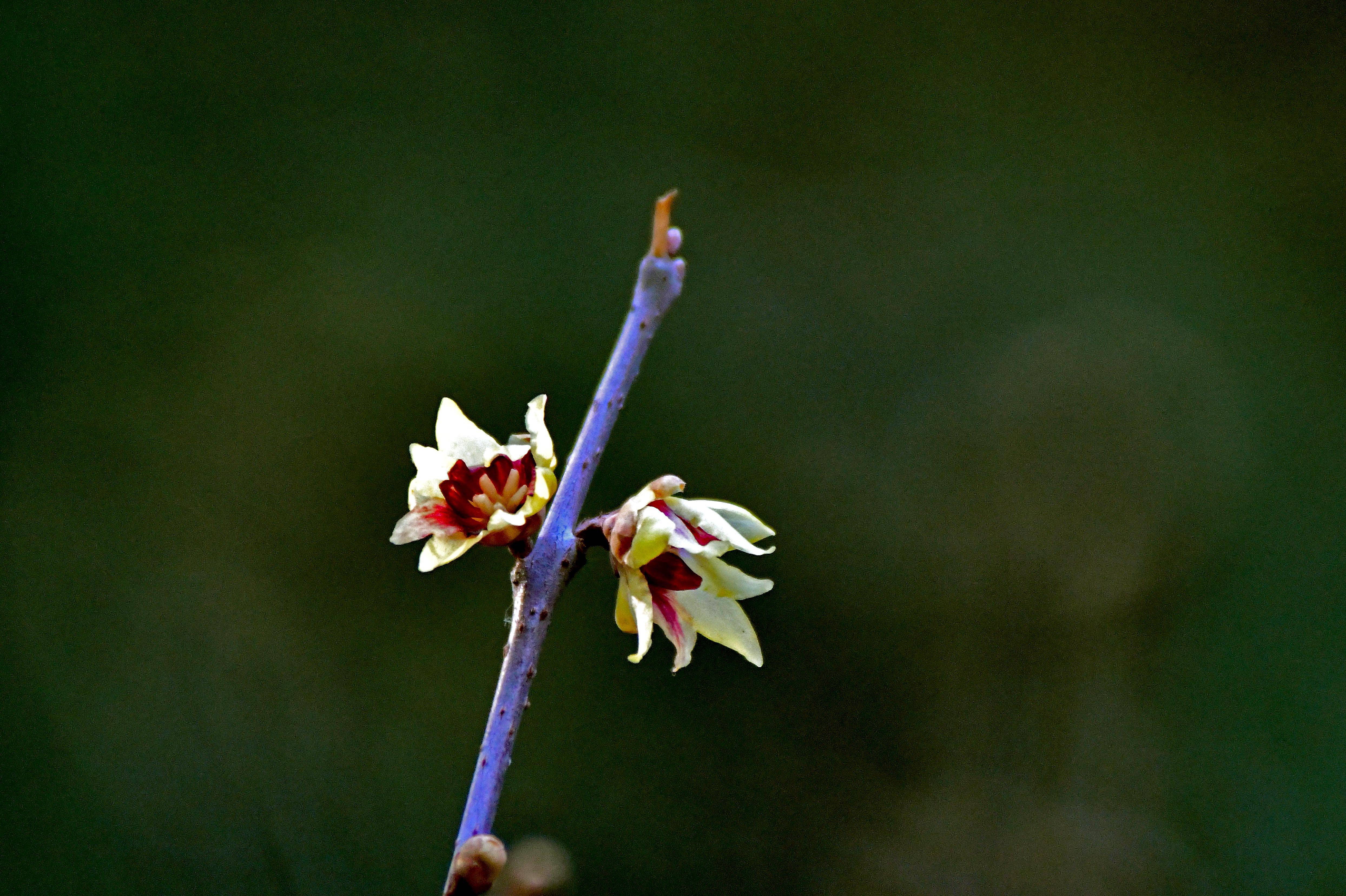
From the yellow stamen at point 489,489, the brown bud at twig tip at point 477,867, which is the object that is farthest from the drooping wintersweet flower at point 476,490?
the brown bud at twig tip at point 477,867

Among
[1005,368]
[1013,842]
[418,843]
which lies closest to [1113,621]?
[1013,842]

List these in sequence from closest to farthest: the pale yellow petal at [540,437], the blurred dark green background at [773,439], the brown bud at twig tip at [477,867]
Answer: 1. the brown bud at twig tip at [477,867]
2. the pale yellow petal at [540,437]
3. the blurred dark green background at [773,439]

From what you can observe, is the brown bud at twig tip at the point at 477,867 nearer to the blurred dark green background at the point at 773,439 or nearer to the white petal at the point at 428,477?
the white petal at the point at 428,477

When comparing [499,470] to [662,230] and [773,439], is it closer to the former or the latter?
[662,230]

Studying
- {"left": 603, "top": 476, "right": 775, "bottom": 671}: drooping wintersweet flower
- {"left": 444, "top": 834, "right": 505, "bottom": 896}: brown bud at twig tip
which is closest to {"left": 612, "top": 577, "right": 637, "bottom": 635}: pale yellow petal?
{"left": 603, "top": 476, "right": 775, "bottom": 671}: drooping wintersweet flower

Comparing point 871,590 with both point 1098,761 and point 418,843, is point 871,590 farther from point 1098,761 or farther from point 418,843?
point 418,843

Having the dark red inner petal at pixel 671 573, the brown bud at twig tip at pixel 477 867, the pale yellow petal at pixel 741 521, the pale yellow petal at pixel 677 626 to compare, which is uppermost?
the pale yellow petal at pixel 741 521

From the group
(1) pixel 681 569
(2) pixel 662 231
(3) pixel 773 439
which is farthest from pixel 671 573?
(3) pixel 773 439
